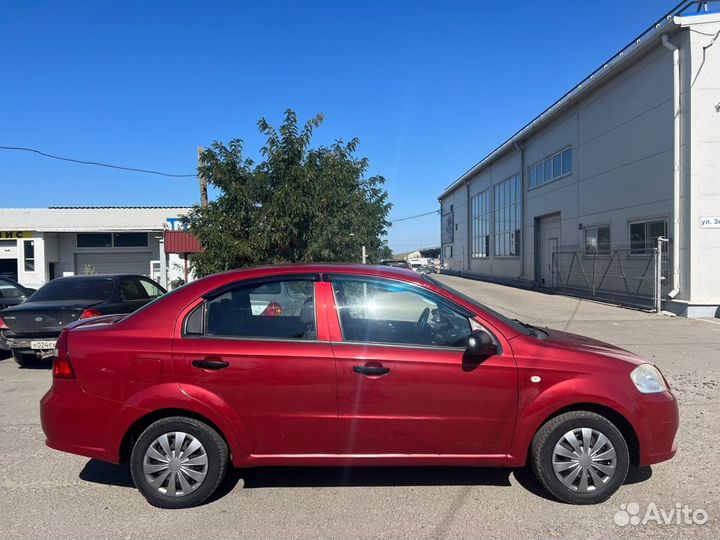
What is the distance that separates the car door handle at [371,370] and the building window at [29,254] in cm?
2833

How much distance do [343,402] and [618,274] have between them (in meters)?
17.8

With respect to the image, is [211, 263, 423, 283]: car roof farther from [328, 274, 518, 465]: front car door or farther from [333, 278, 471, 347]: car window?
[328, 274, 518, 465]: front car door

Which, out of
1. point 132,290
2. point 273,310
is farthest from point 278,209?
point 273,310

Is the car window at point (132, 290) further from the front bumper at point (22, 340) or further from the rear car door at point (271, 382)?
the rear car door at point (271, 382)

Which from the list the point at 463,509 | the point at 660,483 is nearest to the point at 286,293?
the point at 463,509

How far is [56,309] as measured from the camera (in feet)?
26.7

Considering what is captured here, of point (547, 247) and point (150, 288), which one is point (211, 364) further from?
point (547, 247)

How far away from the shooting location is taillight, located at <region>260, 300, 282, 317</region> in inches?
156

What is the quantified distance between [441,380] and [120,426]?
2.23 m

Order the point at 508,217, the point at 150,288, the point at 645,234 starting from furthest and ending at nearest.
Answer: the point at 508,217 → the point at 645,234 → the point at 150,288

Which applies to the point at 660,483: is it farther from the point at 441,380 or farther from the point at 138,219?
the point at 138,219

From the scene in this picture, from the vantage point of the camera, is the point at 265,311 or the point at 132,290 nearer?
the point at 265,311

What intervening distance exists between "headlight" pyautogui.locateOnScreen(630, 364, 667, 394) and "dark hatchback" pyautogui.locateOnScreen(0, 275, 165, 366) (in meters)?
7.41

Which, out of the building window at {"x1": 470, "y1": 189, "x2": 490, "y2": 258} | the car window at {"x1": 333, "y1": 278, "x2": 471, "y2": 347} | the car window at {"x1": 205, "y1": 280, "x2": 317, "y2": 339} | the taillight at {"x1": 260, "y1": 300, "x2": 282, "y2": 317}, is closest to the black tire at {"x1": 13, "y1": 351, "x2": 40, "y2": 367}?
the car window at {"x1": 205, "y1": 280, "x2": 317, "y2": 339}
